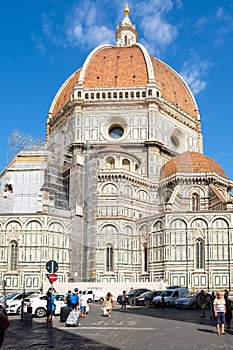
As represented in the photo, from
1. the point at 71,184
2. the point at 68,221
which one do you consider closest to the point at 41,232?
the point at 68,221

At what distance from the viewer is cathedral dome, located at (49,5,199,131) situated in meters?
63.2

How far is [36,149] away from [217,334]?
42.4 metres

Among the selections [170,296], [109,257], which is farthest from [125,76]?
[170,296]

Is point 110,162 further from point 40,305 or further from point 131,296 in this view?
point 40,305

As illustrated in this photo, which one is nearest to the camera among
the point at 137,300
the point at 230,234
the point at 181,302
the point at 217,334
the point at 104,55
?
the point at 217,334

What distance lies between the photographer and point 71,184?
53156 mm

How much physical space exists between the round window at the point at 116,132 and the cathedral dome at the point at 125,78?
3.95 m

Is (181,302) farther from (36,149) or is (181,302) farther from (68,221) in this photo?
(36,149)

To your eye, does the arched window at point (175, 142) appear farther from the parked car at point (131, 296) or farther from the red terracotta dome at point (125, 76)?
the parked car at point (131, 296)

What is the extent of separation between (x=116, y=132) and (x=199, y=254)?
21754 millimetres

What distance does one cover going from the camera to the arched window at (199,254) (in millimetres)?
47406

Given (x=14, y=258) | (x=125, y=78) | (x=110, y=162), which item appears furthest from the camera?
(x=125, y=78)

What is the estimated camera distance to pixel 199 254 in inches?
1880

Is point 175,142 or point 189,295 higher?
point 175,142
